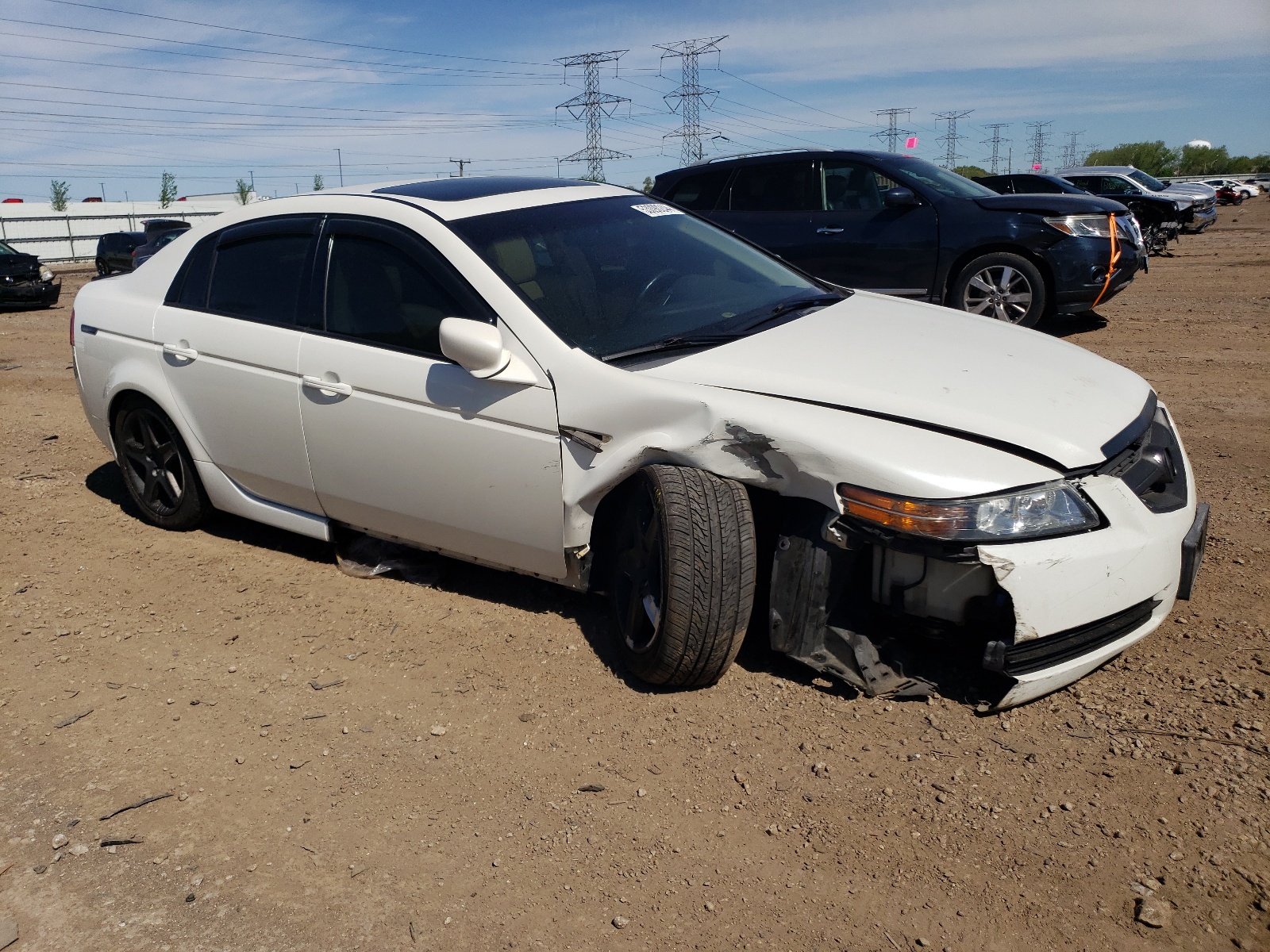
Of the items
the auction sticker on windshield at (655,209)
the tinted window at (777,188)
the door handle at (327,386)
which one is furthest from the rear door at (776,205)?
the door handle at (327,386)

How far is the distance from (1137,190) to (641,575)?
23369 millimetres

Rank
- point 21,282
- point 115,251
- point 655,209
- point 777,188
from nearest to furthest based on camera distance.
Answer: point 655,209, point 777,188, point 21,282, point 115,251

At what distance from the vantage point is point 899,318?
401cm

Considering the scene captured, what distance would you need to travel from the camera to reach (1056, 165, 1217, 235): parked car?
22.5 metres

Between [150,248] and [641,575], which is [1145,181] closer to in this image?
[150,248]

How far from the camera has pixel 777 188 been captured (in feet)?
32.8

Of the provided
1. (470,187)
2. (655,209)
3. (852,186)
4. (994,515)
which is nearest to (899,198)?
(852,186)

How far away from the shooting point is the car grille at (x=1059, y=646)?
9.60 ft

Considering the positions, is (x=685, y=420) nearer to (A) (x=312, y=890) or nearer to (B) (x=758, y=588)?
(B) (x=758, y=588)

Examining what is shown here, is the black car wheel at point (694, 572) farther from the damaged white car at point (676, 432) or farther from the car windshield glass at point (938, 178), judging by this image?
the car windshield glass at point (938, 178)

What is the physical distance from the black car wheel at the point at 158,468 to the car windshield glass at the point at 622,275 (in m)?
1.96

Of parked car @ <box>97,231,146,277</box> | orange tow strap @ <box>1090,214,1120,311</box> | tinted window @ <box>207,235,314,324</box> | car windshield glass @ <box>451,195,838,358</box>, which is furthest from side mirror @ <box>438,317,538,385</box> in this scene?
parked car @ <box>97,231,146,277</box>

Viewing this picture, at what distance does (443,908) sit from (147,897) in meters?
0.79

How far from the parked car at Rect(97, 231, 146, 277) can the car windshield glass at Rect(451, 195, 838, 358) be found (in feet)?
88.3
